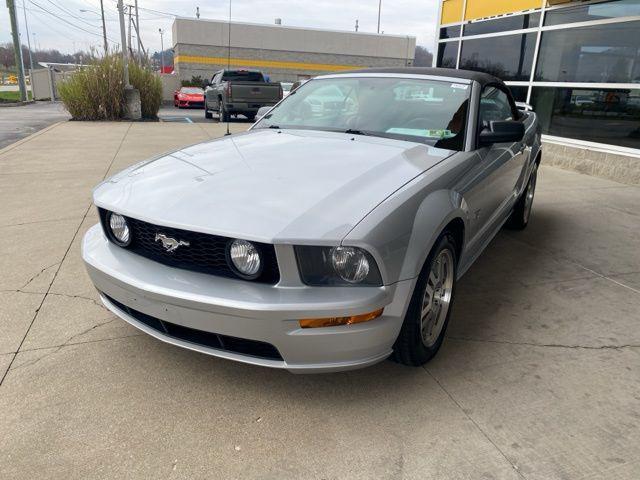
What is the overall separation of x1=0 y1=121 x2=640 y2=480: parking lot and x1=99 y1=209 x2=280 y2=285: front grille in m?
0.60

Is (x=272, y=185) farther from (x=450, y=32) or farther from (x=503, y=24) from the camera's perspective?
(x=450, y=32)

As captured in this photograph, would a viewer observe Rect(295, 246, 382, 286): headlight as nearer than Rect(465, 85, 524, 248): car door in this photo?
Yes

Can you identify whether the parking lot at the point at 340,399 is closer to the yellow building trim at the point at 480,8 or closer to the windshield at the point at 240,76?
the yellow building trim at the point at 480,8

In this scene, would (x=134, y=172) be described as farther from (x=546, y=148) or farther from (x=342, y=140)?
(x=546, y=148)

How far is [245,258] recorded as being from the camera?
213 centimetres

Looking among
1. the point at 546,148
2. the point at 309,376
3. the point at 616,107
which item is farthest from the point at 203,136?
the point at 309,376

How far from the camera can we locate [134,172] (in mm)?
2859

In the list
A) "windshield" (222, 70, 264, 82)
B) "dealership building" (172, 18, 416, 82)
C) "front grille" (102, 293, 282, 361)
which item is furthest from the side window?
"dealership building" (172, 18, 416, 82)

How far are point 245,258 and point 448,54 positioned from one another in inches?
463

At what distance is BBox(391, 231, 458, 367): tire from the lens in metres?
2.34

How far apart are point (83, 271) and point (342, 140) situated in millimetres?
2174

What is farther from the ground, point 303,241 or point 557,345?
point 303,241

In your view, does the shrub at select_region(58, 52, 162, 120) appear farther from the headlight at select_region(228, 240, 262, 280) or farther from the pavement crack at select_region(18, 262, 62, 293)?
the headlight at select_region(228, 240, 262, 280)

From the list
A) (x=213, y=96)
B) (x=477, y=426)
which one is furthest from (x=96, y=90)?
(x=477, y=426)
